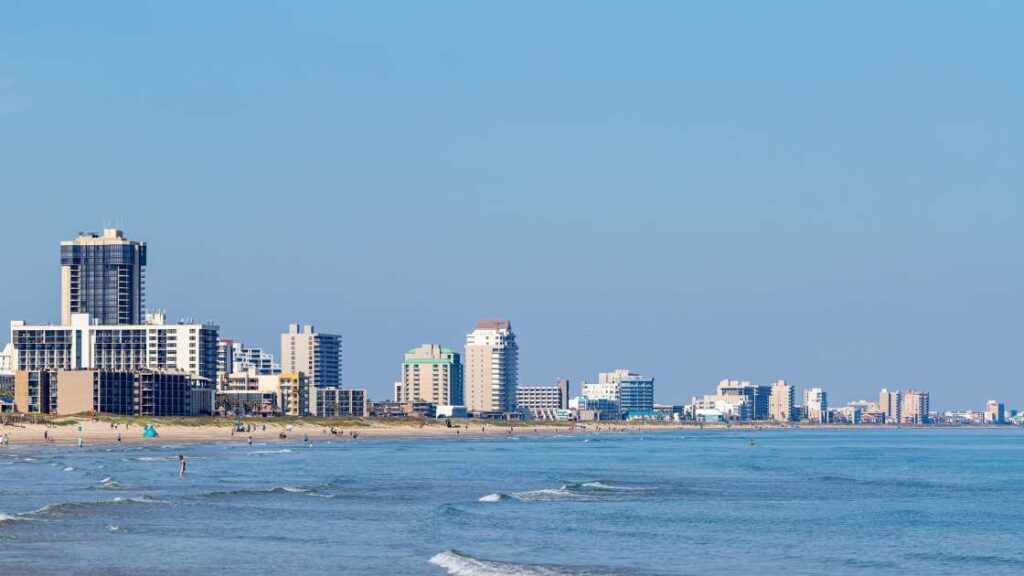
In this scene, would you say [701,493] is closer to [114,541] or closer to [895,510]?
[895,510]

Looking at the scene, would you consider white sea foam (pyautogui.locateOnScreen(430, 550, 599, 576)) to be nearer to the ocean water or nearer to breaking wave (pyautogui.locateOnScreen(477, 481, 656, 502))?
the ocean water

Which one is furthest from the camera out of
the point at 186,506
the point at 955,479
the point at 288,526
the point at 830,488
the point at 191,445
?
the point at 191,445

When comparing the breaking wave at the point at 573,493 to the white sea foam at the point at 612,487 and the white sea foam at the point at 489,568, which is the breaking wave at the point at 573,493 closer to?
the white sea foam at the point at 612,487

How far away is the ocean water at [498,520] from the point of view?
5225 centimetres

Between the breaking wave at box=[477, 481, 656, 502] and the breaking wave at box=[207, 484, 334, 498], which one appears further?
the breaking wave at box=[207, 484, 334, 498]

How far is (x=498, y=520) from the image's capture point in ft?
226

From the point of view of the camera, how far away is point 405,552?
180 feet

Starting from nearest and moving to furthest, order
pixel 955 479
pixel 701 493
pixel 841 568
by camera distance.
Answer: pixel 841 568 < pixel 701 493 < pixel 955 479

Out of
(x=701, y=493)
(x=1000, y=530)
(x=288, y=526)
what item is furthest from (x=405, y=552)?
(x=701, y=493)

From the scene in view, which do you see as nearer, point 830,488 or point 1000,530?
point 1000,530

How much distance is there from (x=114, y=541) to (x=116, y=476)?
46.3 metres

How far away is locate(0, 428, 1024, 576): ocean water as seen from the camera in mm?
52250

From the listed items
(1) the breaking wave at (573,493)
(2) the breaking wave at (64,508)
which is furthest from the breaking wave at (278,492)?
(1) the breaking wave at (573,493)

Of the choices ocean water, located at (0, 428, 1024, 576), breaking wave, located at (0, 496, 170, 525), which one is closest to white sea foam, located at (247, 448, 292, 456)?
ocean water, located at (0, 428, 1024, 576)
